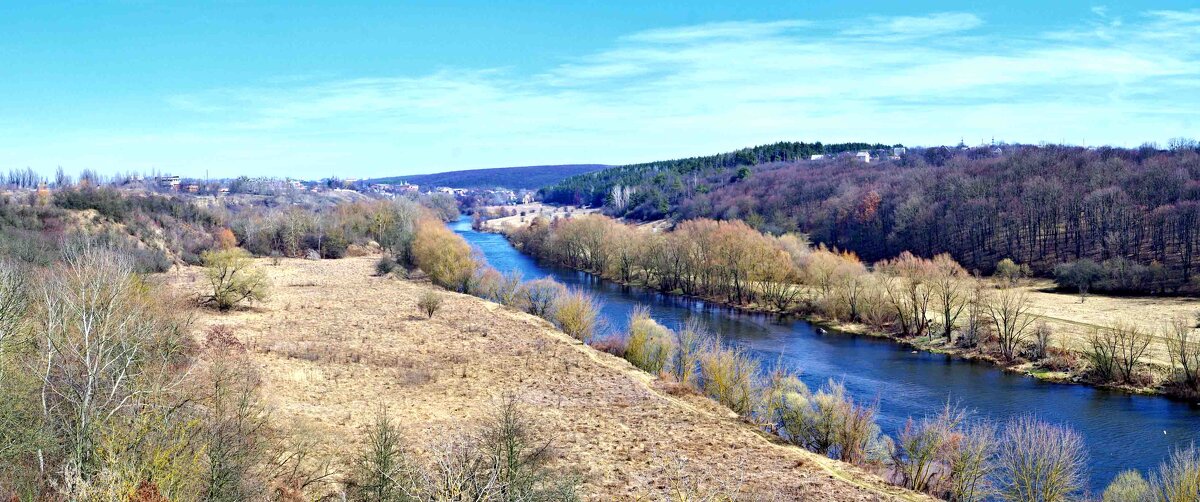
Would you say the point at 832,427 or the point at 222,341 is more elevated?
the point at 222,341

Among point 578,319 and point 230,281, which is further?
point 230,281

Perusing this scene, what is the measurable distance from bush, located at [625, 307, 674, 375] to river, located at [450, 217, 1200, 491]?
7.68 meters

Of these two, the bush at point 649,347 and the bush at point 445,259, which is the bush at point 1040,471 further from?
the bush at point 445,259

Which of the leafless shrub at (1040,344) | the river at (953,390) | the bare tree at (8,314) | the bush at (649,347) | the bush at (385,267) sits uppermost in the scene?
the bare tree at (8,314)

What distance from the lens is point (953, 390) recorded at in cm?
3769

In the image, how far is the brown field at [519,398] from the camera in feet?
73.4

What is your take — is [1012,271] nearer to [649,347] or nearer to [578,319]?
[578,319]

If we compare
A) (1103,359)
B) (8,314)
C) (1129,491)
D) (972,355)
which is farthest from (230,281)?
(1103,359)

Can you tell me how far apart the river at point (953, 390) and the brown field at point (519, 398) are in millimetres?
8972

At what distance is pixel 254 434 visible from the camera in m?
18.8

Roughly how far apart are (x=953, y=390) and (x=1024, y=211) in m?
54.7

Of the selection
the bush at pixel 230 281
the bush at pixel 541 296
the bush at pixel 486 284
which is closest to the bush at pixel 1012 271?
the bush at pixel 541 296

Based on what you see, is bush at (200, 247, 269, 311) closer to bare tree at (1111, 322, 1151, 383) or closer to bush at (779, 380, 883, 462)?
bush at (779, 380, 883, 462)

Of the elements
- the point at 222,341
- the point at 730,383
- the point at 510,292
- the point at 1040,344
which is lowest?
the point at 1040,344
